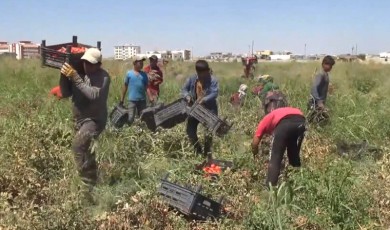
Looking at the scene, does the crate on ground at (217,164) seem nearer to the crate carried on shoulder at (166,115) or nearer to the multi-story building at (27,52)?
the crate carried on shoulder at (166,115)

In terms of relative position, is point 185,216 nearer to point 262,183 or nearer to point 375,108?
point 262,183

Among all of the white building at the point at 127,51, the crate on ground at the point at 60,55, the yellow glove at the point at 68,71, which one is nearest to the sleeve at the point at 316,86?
the crate on ground at the point at 60,55

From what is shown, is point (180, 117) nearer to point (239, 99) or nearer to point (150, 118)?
point (150, 118)

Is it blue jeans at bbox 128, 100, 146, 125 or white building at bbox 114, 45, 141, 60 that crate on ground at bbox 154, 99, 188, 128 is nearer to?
blue jeans at bbox 128, 100, 146, 125

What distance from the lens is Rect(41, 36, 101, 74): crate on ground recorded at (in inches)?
213

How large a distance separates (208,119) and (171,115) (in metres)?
0.69

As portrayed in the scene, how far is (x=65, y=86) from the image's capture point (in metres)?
5.41

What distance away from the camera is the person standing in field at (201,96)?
7.01 m

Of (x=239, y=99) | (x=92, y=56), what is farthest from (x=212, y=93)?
(x=239, y=99)

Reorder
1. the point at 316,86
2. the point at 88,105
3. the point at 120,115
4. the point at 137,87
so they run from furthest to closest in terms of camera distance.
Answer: the point at 137,87 < the point at 120,115 < the point at 316,86 < the point at 88,105

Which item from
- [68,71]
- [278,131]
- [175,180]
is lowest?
[175,180]

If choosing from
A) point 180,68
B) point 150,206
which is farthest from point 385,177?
point 180,68

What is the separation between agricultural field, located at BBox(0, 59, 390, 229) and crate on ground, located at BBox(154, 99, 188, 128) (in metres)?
0.18

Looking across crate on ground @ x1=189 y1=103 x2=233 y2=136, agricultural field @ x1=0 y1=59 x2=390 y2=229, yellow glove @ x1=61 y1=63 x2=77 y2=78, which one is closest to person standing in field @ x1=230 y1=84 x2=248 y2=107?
agricultural field @ x1=0 y1=59 x2=390 y2=229
